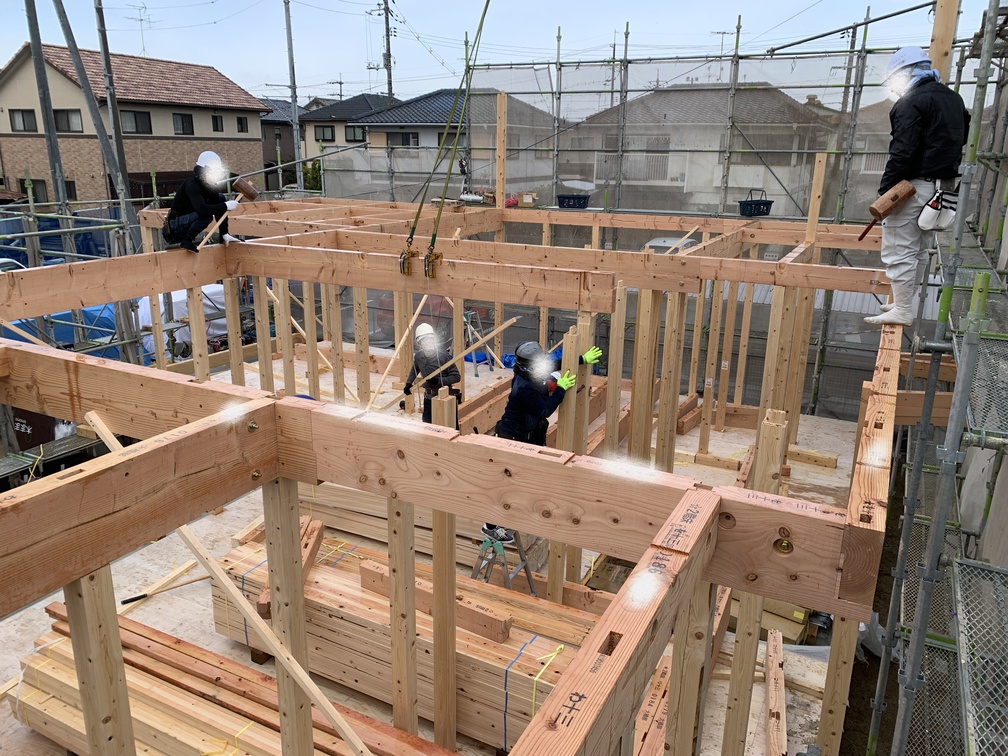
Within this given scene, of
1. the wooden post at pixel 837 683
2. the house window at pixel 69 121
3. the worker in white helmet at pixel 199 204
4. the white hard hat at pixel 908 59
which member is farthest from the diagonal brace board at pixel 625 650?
the house window at pixel 69 121

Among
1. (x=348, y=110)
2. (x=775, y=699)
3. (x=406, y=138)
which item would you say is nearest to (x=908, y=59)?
(x=775, y=699)

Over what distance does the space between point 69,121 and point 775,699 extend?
2739 centimetres

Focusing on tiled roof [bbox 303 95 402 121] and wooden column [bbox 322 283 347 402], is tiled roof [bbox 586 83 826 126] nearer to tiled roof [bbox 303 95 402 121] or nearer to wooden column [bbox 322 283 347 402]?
wooden column [bbox 322 283 347 402]

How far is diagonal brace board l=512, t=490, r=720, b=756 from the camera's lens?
4.33 feet

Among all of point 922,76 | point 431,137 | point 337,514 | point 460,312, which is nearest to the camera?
point 922,76

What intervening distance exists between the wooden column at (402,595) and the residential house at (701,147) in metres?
10.8

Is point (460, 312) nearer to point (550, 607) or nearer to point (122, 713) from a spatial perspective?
point (550, 607)

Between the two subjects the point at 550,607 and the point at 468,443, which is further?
the point at 550,607

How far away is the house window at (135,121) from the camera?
2409 centimetres

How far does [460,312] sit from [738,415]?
3.92 meters

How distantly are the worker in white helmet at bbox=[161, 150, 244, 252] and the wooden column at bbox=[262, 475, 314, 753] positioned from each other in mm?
4447

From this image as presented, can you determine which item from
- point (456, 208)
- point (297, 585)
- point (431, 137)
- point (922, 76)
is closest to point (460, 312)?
point (456, 208)

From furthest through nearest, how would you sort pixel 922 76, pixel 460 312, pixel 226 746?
pixel 460 312 → pixel 922 76 → pixel 226 746

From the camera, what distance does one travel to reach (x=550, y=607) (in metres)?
4.63
